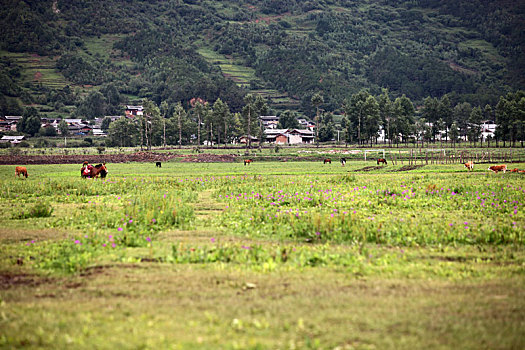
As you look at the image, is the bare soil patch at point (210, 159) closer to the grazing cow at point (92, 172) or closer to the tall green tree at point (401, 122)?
the grazing cow at point (92, 172)

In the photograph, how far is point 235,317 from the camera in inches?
328

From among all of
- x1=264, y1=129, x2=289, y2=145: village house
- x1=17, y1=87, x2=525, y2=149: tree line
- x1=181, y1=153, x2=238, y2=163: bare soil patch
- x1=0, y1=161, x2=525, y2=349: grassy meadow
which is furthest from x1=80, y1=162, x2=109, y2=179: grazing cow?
x1=264, y1=129, x2=289, y2=145: village house

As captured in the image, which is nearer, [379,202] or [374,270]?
[374,270]

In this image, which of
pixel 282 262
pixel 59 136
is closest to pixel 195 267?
pixel 282 262

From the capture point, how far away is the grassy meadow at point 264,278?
765 cm

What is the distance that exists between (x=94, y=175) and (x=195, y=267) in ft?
97.0

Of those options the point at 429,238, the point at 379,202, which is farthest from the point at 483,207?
the point at 429,238

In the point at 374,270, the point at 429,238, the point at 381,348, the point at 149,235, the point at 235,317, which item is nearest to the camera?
the point at 381,348

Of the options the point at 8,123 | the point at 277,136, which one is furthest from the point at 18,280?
the point at 8,123

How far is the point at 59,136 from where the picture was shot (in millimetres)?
172375

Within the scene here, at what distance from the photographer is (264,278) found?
10492 mm

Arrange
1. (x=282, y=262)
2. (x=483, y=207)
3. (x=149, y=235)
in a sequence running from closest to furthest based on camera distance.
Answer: (x=282, y=262), (x=149, y=235), (x=483, y=207)

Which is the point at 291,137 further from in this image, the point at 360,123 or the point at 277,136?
the point at 360,123

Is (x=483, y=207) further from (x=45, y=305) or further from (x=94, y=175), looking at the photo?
(x=94, y=175)
